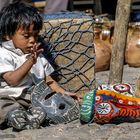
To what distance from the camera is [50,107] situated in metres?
4.02

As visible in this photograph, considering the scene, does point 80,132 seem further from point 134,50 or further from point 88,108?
point 134,50

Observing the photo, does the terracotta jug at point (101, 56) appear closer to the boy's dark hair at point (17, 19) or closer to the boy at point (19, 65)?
the boy at point (19, 65)

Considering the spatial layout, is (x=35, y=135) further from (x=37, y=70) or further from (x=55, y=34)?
(x=55, y=34)

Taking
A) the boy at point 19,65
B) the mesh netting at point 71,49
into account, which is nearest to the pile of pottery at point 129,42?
the mesh netting at point 71,49

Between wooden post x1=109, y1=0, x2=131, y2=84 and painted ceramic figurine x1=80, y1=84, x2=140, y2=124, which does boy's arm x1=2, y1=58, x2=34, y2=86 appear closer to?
painted ceramic figurine x1=80, y1=84, x2=140, y2=124

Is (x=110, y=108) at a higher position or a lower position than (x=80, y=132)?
higher

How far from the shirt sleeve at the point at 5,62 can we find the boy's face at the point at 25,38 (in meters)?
0.12

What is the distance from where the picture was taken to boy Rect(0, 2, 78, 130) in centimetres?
381

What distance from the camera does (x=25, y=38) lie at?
158 inches

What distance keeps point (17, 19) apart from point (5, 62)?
1.10 feet

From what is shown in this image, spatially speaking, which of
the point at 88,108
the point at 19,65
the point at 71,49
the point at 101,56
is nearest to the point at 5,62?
the point at 19,65

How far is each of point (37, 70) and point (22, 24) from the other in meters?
0.41

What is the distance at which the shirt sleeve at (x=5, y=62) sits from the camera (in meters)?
3.93

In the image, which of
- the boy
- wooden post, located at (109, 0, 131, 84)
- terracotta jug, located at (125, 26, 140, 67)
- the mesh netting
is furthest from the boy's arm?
terracotta jug, located at (125, 26, 140, 67)
